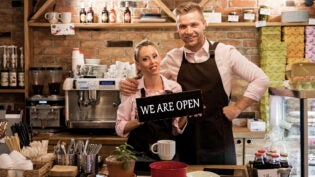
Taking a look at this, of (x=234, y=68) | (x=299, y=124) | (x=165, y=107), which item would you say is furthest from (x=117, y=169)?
(x=299, y=124)

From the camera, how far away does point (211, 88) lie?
280 cm

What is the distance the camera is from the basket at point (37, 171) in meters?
1.76

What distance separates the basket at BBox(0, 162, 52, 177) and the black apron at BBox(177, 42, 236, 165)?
3.38 ft

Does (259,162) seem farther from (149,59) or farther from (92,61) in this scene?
(92,61)

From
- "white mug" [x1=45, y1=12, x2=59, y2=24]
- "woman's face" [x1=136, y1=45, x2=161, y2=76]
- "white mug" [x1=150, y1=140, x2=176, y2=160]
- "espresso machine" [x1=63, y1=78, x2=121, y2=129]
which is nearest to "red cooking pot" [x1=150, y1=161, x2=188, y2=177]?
"white mug" [x1=150, y1=140, x2=176, y2=160]

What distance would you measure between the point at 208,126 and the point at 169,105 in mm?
697

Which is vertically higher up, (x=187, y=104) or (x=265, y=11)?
(x=265, y=11)

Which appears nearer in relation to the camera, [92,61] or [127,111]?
[127,111]

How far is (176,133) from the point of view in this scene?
2.61 metres

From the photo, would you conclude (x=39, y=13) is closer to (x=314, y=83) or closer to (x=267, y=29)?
(x=267, y=29)

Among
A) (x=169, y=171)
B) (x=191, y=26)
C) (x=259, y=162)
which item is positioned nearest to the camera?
(x=169, y=171)

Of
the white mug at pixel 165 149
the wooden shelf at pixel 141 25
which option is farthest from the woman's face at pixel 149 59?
the wooden shelf at pixel 141 25

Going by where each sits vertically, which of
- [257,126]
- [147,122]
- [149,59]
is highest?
[149,59]

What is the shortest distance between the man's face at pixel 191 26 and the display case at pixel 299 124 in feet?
2.33
